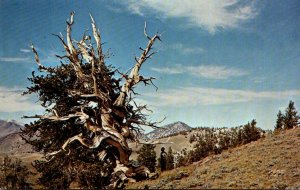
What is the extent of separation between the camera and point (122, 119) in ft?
63.3

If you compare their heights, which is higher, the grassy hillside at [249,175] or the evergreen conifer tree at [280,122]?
the evergreen conifer tree at [280,122]

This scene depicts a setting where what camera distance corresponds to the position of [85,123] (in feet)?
58.3

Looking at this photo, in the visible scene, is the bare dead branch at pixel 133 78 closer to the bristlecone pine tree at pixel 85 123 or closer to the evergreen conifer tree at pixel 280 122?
the bristlecone pine tree at pixel 85 123

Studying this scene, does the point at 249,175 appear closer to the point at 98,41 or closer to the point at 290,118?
the point at 98,41

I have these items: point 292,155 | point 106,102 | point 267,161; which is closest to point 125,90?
point 106,102

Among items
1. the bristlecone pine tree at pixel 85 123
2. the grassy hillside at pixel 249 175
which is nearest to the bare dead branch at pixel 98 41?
the bristlecone pine tree at pixel 85 123

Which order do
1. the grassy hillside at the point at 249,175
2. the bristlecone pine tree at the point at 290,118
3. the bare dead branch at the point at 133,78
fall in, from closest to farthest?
1. the grassy hillside at the point at 249,175
2. the bare dead branch at the point at 133,78
3. the bristlecone pine tree at the point at 290,118

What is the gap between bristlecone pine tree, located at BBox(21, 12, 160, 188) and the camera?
1706 cm

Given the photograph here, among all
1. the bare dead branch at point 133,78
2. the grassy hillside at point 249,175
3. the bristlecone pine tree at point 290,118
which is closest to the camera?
the grassy hillside at point 249,175

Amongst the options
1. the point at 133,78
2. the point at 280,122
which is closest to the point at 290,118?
the point at 280,122

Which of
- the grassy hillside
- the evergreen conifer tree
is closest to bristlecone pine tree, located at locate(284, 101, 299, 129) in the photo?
the evergreen conifer tree

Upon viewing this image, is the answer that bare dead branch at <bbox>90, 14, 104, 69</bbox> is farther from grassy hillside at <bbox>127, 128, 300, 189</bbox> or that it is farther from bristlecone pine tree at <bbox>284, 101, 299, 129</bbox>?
bristlecone pine tree at <bbox>284, 101, 299, 129</bbox>

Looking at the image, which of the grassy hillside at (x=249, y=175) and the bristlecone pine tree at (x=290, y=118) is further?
the bristlecone pine tree at (x=290, y=118)

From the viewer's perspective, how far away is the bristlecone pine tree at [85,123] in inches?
672
